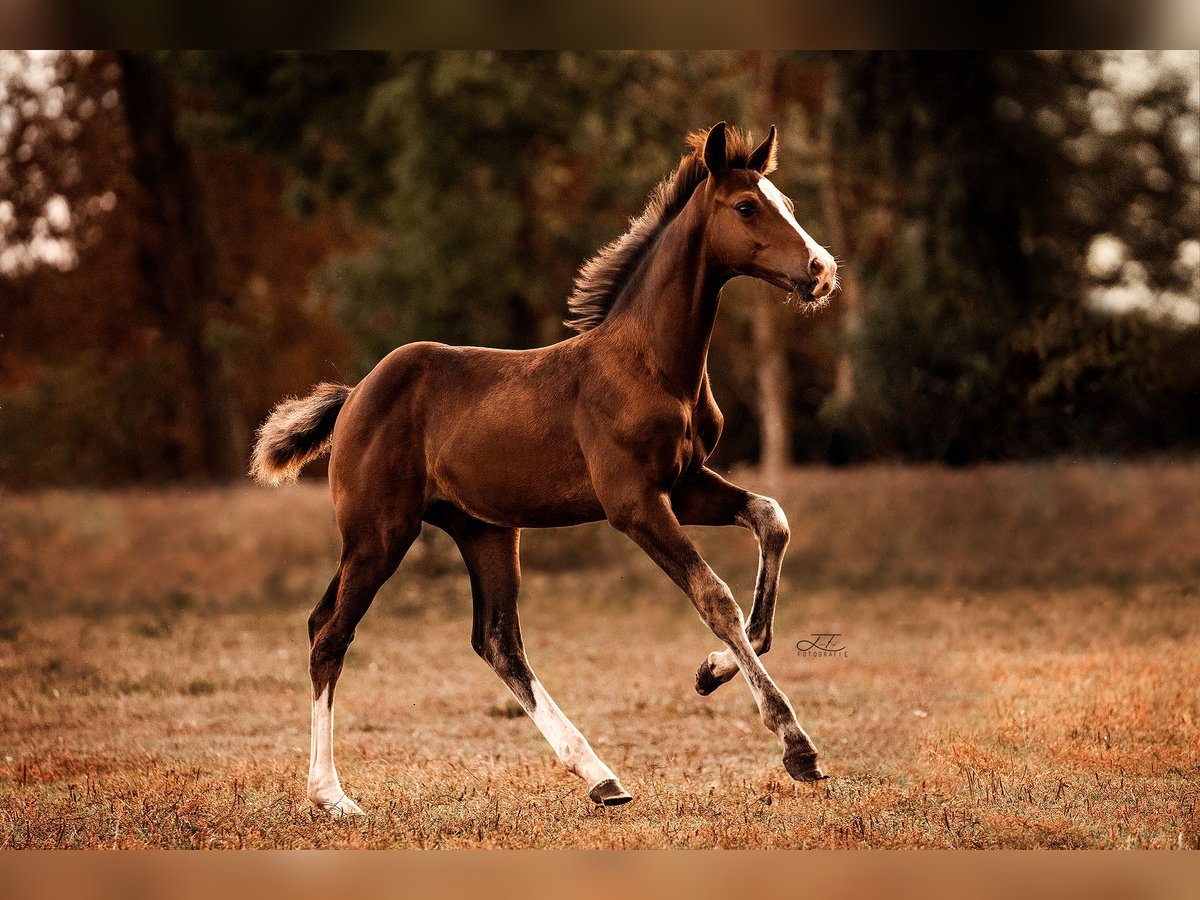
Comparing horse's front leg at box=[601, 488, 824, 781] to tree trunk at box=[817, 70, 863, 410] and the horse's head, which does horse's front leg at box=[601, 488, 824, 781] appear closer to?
the horse's head

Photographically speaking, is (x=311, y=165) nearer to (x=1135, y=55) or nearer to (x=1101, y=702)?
(x=1135, y=55)

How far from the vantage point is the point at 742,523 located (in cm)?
621

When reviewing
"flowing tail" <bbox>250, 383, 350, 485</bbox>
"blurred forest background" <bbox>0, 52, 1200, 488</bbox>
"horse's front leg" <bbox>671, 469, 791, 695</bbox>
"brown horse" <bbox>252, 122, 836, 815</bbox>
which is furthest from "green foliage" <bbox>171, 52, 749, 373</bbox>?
"horse's front leg" <bbox>671, 469, 791, 695</bbox>

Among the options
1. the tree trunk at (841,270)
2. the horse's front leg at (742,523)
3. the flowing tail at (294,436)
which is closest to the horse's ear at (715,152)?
the horse's front leg at (742,523)

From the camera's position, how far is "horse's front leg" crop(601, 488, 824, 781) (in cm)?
548

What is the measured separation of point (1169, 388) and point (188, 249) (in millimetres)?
14683

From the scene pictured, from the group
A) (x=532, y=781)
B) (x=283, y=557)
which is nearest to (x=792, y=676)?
(x=532, y=781)

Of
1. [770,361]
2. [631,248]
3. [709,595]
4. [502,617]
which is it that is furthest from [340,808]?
[770,361]

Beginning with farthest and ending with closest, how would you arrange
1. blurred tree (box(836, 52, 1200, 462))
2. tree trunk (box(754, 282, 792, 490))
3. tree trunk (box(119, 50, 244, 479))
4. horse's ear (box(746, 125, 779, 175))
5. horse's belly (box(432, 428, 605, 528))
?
tree trunk (box(754, 282, 792, 490)), tree trunk (box(119, 50, 244, 479)), blurred tree (box(836, 52, 1200, 462)), horse's belly (box(432, 428, 605, 528)), horse's ear (box(746, 125, 779, 175))

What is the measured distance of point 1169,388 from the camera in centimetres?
1405

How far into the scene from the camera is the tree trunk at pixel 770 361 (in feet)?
80.4

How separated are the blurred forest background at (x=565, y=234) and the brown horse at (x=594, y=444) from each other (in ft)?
12.0

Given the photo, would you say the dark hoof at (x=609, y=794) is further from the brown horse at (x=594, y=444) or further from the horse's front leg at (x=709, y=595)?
the horse's front leg at (x=709, y=595)

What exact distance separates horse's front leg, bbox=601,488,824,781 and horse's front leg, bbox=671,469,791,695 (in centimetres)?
16
